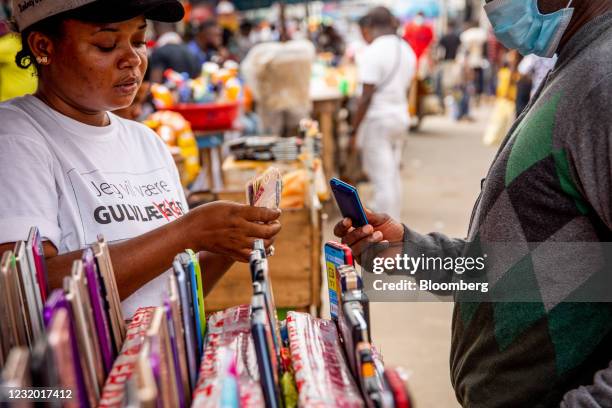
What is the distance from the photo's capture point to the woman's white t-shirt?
1.28 meters

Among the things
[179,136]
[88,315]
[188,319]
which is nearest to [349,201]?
[188,319]

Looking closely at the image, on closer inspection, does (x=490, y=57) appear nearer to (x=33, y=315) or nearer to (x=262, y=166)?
(x=262, y=166)

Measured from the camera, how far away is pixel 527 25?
4.49ft

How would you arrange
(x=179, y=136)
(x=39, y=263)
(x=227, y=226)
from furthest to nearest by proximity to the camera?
1. (x=179, y=136)
2. (x=227, y=226)
3. (x=39, y=263)

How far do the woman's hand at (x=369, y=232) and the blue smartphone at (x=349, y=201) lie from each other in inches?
0.7

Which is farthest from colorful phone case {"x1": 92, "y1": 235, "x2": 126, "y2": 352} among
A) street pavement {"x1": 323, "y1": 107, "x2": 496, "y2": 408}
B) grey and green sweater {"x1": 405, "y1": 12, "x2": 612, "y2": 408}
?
grey and green sweater {"x1": 405, "y1": 12, "x2": 612, "y2": 408}

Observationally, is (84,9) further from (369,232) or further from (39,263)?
(369,232)

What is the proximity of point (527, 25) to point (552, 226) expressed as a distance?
0.48 metres

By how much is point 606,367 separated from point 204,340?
806 mm

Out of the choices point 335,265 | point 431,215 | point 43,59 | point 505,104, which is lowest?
point 431,215

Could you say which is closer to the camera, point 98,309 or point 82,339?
point 82,339

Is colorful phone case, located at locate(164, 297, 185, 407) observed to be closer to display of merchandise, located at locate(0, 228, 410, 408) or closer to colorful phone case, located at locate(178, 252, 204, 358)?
display of merchandise, located at locate(0, 228, 410, 408)

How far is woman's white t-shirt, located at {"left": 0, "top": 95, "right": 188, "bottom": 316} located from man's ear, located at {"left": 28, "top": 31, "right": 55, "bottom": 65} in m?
Result: 0.11

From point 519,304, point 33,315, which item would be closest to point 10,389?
point 33,315
